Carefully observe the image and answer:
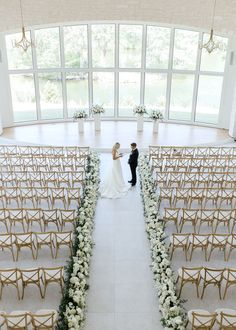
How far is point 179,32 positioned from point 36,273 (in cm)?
1772

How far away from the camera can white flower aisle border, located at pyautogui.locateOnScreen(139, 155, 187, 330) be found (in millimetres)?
7025

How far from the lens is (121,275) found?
850 cm

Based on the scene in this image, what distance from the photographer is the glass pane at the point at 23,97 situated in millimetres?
21188

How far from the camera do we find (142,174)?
544 inches

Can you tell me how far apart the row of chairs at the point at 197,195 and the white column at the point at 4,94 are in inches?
480

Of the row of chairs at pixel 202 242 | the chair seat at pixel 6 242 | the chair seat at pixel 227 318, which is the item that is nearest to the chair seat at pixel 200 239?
the row of chairs at pixel 202 242

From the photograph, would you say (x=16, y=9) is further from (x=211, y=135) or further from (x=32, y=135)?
(x=211, y=135)

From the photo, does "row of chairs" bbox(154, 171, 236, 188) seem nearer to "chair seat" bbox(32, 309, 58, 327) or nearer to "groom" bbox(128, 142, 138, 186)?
"groom" bbox(128, 142, 138, 186)

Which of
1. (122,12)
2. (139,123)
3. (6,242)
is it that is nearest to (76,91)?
(139,123)

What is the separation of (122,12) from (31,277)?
45.9 ft

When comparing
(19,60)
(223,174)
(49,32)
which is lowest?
(223,174)

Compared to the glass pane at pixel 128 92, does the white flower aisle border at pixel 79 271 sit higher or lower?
lower

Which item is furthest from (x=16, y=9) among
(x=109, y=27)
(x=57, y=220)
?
(x=57, y=220)

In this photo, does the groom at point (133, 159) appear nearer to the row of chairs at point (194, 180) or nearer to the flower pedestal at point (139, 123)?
the row of chairs at point (194, 180)
